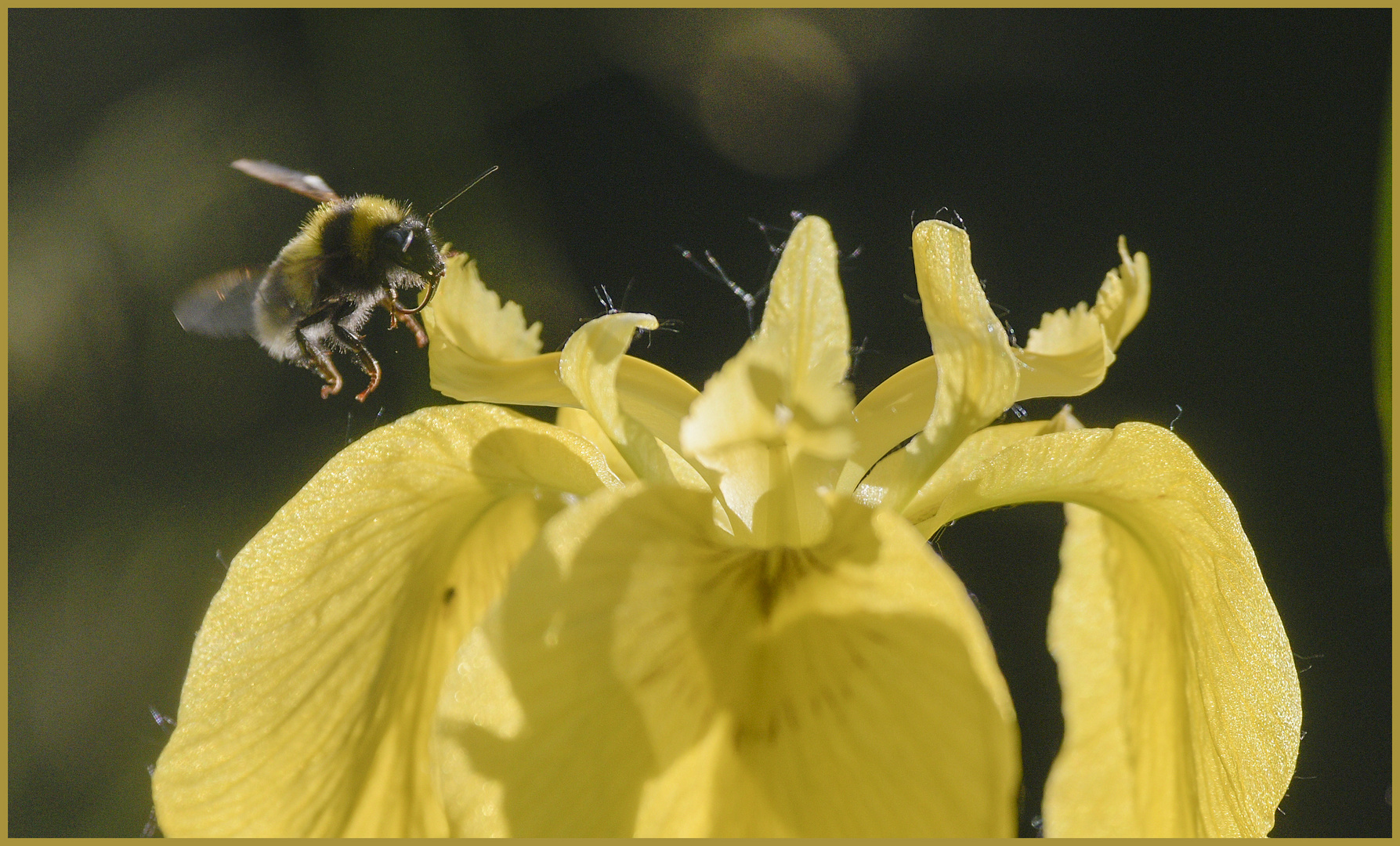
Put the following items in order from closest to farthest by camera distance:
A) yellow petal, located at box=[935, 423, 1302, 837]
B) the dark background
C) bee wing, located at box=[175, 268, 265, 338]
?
1. yellow petal, located at box=[935, 423, 1302, 837]
2. bee wing, located at box=[175, 268, 265, 338]
3. the dark background

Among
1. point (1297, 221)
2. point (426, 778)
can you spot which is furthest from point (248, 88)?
point (1297, 221)

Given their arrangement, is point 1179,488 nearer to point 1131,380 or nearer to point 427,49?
point 1131,380

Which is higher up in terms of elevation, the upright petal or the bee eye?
the bee eye

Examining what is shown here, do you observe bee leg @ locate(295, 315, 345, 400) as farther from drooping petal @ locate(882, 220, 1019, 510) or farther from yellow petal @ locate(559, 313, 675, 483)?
drooping petal @ locate(882, 220, 1019, 510)

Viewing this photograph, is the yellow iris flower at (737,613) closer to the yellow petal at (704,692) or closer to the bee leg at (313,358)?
the yellow petal at (704,692)

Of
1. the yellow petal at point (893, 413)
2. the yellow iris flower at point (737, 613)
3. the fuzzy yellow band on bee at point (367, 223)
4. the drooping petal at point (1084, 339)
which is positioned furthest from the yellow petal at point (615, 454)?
the fuzzy yellow band on bee at point (367, 223)

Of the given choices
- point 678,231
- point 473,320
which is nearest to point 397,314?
point 473,320

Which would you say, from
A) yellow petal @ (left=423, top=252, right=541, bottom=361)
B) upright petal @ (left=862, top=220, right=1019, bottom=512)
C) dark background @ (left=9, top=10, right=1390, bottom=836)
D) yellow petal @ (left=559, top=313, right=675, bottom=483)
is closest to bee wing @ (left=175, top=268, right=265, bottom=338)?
dark background @ (left=9, top=10, right=1390, bottom=836)
